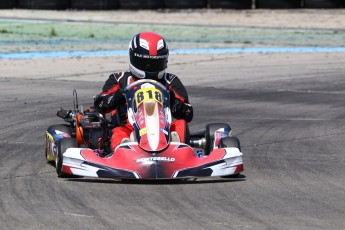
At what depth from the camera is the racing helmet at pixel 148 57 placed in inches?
369

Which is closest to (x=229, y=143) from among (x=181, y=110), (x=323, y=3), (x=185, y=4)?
(x=181, y=110)

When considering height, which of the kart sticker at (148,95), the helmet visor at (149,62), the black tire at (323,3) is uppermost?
the helmet visor at (149,62)

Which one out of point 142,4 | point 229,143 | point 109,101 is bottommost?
point 142,4

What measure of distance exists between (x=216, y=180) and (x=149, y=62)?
149cm

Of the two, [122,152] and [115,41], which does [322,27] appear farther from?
[122,152]

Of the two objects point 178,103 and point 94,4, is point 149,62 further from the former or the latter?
point 94,4

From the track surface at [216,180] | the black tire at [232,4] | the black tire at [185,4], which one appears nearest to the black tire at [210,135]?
the track surface at [216,180]

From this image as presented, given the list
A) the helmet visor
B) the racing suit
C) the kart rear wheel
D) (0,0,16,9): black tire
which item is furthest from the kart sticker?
(0,0,16,9): black tire

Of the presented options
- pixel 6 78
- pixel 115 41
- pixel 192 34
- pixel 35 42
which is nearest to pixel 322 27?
pixel 192 34

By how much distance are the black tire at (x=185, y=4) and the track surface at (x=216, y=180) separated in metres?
14.7

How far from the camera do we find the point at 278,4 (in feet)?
107

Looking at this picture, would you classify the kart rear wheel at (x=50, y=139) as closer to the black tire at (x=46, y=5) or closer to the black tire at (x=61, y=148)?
the black tire at (x=61, y=148)

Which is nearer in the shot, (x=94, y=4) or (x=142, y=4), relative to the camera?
(x=94, y=4)

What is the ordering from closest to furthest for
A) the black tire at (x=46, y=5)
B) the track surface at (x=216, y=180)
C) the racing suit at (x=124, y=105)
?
the track surface at (x=216, y=180) → the racing suit at (x=124, y=105) → the black tire at (x=46, y=5)
